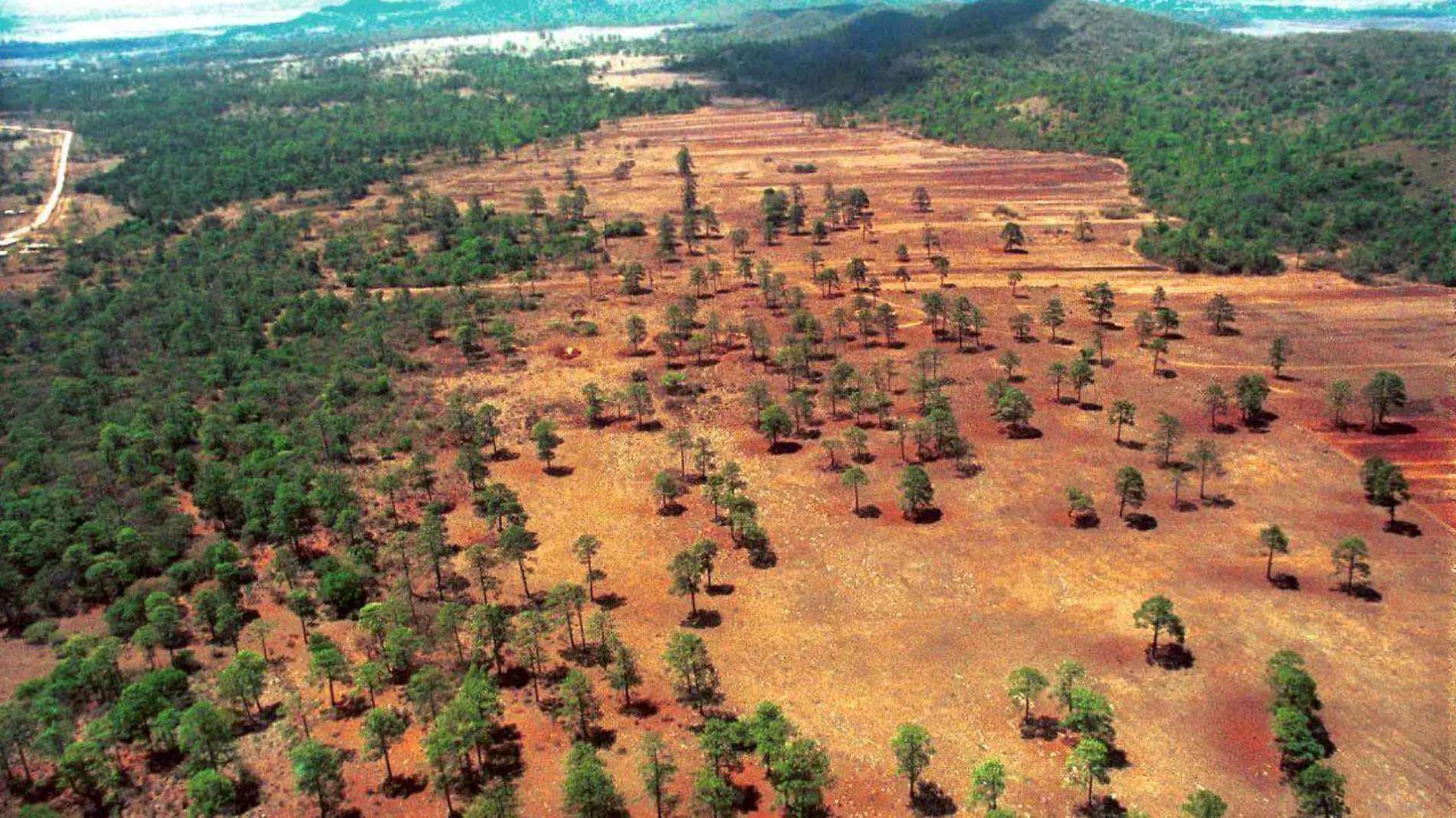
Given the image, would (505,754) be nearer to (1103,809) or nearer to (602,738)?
(602,738)

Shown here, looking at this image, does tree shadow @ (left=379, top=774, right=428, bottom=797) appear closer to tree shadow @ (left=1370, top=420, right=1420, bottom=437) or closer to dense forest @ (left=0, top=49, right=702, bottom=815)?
dense forest @ (left=0, top=49, right=702, bottom=815)

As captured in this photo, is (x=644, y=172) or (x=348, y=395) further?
(x=644, y=172)

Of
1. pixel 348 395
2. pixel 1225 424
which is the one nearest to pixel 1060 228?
pixel 1225 424

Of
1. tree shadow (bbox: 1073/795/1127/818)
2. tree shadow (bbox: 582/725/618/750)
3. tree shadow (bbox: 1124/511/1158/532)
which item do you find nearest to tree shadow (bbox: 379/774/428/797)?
tree shadow (bbox: 582/725/618/750)

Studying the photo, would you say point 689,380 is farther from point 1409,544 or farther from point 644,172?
point 644,172

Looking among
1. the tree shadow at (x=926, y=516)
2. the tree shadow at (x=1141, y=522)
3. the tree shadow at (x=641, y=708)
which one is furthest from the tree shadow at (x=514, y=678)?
the tree shadow at (x=1141, y=522)
